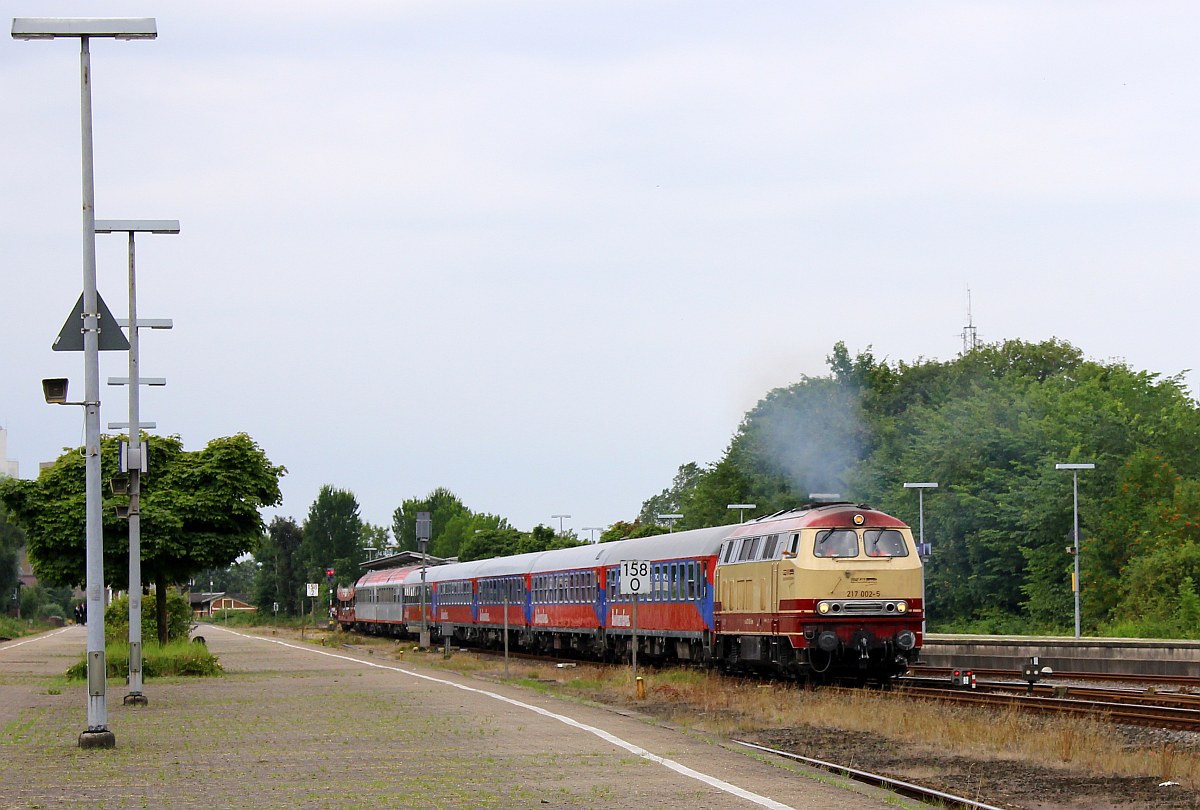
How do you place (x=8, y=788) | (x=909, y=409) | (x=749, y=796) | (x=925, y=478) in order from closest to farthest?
(x=749, y=796)
(x=8, y=788)
(x=925, y=478)
(x=909, y=409)

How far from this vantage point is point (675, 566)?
1353 inches

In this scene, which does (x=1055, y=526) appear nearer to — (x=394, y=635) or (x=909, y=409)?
(x=909, y=409)

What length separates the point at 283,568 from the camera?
162m

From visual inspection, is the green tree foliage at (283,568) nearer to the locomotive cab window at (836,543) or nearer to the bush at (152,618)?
the bush at (152,618)

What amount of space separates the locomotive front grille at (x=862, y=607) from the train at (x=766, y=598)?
0.02 m

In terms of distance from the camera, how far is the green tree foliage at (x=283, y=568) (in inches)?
6348

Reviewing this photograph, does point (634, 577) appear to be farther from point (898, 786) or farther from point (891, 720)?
point (898, 786)

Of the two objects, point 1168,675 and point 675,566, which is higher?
point 675,566

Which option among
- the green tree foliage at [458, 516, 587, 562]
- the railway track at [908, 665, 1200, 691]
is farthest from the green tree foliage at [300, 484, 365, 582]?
the railway track at [908, 665, 1200, 691]

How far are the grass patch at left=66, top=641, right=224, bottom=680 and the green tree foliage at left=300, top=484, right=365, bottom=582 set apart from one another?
125 metres

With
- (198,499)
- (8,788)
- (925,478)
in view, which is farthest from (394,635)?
(8,788)

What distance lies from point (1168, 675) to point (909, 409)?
51258 mm

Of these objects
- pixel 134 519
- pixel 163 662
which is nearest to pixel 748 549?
pixel 134 519

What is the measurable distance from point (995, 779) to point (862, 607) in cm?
1063
